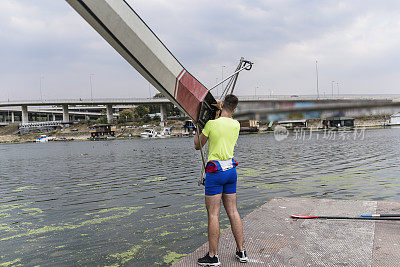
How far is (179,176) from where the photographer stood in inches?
601

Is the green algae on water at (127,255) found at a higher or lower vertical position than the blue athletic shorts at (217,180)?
lower

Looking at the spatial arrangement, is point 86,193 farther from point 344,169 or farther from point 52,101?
point 52,101

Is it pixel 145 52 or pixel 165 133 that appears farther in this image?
pixel 165 133

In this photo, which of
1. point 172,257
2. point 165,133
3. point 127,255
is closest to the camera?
point 172,257

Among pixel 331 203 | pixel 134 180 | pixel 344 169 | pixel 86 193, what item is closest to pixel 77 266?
pixel 331 203

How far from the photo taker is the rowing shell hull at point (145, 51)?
3.20 m

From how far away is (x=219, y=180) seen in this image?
4.17 meters

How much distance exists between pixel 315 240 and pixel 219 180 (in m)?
2.00

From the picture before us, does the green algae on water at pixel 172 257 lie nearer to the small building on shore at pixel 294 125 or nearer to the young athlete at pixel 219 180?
the young athlete at pixel 219 180

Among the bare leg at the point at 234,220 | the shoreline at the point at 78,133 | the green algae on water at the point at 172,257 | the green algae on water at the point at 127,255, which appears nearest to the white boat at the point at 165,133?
the shoreline at the point at 78,133

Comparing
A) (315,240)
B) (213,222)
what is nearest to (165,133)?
(315,240)

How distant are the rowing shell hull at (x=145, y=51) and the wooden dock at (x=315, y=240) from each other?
2.06 m

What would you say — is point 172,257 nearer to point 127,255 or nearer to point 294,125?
point 127,255

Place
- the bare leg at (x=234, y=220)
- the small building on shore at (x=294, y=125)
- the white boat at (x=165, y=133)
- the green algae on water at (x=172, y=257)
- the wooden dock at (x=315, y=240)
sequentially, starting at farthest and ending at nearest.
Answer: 1. the small building on shore at (x=294, y=125)
2. the white boat at (x=165, y=133)
3. the green algae on water at (x=172, y=257)
4. the bare leg at (x=234, y=220)
5. the wooden dock at (x=315, y=240)
